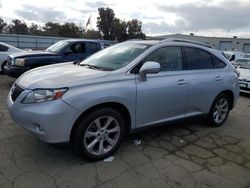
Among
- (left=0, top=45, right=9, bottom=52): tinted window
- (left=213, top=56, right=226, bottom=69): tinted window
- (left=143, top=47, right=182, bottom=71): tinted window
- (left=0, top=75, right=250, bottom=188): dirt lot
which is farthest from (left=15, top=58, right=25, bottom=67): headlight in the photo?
(left=213, top=56, right=226, bottom=69): tinted window

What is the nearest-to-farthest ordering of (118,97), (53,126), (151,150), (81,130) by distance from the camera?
(53,126)
(81,130)
(118,97)
(151,150)

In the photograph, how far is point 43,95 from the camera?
312 cm

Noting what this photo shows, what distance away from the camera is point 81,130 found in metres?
3.23

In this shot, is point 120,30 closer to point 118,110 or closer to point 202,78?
point 202,78

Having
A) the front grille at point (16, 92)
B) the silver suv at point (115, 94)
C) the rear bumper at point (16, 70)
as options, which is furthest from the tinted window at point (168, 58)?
the rear bumper at point (16, 70)

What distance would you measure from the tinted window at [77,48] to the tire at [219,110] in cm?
549

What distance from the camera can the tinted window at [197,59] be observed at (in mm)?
4570

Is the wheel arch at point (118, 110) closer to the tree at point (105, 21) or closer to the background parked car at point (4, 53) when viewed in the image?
the background parked car at point (4, 53)

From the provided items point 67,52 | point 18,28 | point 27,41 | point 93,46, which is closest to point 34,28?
point 18,28

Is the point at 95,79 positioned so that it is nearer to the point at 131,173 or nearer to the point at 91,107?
the point at 91,107

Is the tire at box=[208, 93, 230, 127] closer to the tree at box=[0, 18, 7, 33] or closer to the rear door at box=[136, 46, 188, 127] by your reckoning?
the rear door at box=[136, 46, 188, 127]

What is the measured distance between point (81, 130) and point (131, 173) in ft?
2.78

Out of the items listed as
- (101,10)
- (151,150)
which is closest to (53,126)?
(151,150)

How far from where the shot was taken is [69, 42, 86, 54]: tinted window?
895 centimetres
